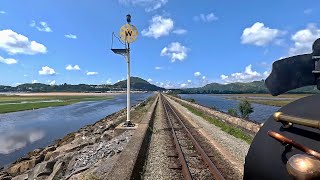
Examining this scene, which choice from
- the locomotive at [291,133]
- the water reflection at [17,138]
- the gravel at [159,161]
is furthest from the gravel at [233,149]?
the water reflection at [17,138]

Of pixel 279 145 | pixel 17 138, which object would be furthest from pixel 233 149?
pixel 17 138

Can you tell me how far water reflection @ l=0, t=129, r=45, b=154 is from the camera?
89.6 feet

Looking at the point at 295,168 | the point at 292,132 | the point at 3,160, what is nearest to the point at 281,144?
the point at 292,132

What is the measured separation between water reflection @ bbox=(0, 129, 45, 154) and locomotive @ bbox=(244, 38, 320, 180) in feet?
85.9

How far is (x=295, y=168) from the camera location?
81.0 inches

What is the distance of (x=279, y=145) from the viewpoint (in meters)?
2.55

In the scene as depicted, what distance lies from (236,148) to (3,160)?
56.6 ft

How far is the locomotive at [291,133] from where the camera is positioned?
6.90ft

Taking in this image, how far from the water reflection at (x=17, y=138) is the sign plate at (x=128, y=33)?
1503 centimetres

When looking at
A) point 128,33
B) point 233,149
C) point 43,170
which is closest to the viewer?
point 233,149

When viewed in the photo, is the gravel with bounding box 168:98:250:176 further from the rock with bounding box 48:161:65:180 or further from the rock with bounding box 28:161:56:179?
the rock with bounding box 28:161:56:179

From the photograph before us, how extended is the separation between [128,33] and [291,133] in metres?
14.7

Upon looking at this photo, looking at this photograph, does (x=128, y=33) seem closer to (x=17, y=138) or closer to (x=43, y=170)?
(x=43, y=170)

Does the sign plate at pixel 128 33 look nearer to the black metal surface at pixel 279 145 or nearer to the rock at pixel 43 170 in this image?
the rock at pixel 43 170
